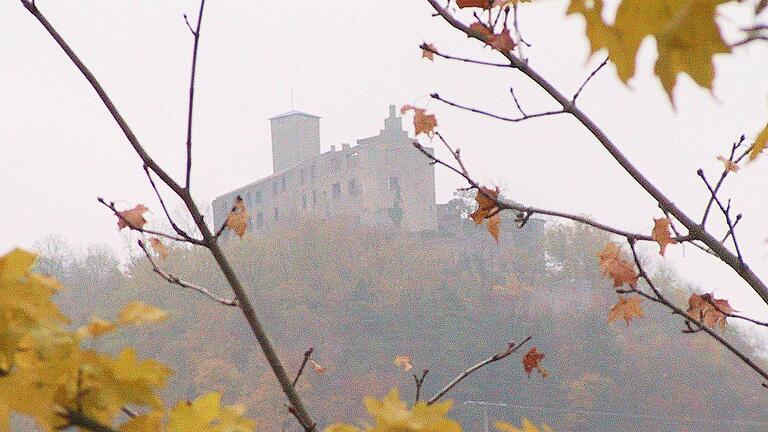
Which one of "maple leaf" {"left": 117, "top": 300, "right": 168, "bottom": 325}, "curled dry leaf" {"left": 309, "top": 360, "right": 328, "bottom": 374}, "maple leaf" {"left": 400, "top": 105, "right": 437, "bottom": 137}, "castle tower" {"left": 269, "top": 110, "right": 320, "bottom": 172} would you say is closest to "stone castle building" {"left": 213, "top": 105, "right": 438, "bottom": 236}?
"castle tower" {"left": 269, "top": 110, "right": 320, "bottom": 172}

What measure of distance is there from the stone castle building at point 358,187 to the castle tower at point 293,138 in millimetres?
134

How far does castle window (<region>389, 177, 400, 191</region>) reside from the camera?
20281 millimetres

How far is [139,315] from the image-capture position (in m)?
0.24

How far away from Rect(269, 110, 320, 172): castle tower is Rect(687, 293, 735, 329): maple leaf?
70.5 ft

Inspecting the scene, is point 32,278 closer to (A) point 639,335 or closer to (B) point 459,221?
(A) point 639,335

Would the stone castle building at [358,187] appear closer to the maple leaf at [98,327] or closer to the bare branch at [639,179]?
the bare branch at [639,179]

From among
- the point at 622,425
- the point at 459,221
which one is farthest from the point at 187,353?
the point at 622,425

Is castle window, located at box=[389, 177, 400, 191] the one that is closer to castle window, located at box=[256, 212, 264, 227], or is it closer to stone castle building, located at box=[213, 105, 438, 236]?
stone castle building, located at box=[213, 105, 438, 236]

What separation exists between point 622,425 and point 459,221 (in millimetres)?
6239

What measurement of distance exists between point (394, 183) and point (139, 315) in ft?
66.4

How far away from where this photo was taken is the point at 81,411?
24 centimetres

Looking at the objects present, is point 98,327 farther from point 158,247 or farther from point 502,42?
point 158,247

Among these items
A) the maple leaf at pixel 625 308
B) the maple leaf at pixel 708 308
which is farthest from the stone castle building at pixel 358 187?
the maple leaf at pixel 708 308

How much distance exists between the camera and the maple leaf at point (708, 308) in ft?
2.96
